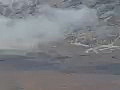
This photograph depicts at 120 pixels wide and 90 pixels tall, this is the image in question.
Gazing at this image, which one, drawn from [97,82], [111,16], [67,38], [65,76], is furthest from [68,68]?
[111,16]

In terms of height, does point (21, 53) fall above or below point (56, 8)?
below

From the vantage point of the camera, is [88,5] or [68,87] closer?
[68,87]

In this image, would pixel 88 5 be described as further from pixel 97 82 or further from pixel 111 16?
pixel 97 82

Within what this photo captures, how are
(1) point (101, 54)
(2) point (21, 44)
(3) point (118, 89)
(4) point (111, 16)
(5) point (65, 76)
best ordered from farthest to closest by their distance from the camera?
(4) point (111, 16)
(2) point (21, 44)
(1) point (101, 54)
(5) point (65, 76)
(3) point (118, 89)

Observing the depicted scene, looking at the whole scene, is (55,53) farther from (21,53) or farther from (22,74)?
(22,74)

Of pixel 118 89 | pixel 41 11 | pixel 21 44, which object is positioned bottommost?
pixel 118 89

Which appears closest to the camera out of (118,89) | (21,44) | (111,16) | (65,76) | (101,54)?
(118,89)
